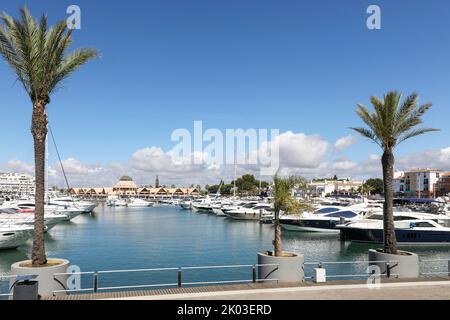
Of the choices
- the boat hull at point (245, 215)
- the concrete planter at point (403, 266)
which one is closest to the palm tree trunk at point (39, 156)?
the concrete planter at point (403, 266)

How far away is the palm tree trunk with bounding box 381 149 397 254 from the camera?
18.4 metres

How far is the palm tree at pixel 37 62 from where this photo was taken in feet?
47.3

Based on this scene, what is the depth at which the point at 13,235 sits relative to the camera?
117 ft

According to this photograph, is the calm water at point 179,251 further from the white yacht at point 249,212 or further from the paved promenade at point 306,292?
the white yacht at point 249,212

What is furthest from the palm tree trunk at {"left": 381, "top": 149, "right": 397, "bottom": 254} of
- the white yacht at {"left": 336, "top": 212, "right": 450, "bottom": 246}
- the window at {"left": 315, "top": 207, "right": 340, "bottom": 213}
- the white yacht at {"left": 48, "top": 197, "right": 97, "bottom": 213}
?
the white yacht at {"left": 48, "top": 197, "right": 97, "bottom": 213}

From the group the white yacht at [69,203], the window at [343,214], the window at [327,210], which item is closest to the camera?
the window at [343,214]

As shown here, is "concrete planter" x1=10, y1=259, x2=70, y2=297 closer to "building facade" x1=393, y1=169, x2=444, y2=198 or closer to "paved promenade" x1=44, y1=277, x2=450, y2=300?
"paved promenade" x1=44, y1=277, x2=450, y2=300

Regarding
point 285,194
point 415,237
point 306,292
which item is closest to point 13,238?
point 285,194

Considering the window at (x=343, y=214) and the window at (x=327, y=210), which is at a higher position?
the window at (x=327, y=210)

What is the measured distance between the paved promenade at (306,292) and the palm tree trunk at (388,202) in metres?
3.46

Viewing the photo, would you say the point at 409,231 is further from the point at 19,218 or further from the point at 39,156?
the point at 19,218
